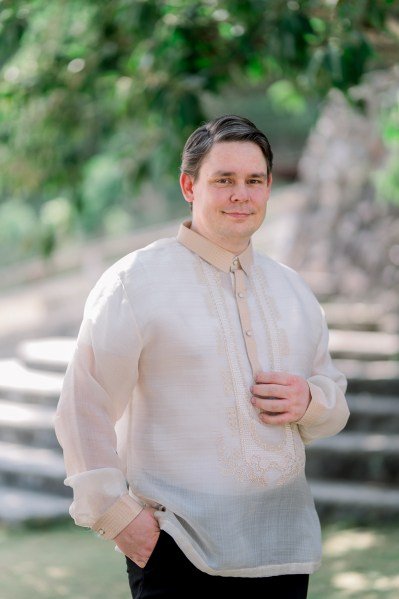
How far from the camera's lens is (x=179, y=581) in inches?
90.0

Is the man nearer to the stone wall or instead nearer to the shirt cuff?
the shirt cuff

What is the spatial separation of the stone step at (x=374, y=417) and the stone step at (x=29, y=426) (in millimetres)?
2087

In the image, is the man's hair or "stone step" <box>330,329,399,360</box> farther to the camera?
"stone step" <box>330,329,399,360</box>

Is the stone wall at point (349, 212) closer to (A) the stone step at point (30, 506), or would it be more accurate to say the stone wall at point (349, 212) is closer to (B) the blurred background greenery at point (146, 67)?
(B) the blurred background greenery at point (146, 67)

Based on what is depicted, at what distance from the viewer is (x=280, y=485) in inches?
93.2

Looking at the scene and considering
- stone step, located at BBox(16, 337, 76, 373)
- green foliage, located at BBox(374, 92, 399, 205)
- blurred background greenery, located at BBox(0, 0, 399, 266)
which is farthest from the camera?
stone step, located at BBox(16, 337, 76, 373)

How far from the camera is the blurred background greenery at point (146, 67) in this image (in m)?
4.24

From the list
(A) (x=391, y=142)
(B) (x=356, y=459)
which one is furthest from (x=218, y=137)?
(B) (x=356, y=459)

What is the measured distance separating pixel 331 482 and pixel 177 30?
305 cm

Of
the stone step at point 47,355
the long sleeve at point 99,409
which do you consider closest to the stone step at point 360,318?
the stone step at point 47,355

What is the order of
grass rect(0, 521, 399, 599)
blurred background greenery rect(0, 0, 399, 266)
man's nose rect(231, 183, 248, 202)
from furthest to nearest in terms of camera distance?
grass rect(0, 521, 399, 599) → blurred background greenery rect(0, 0, 399, 266) → man's nose rect(231, 183, 248, 202)

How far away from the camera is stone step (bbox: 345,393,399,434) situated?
6.69 metres

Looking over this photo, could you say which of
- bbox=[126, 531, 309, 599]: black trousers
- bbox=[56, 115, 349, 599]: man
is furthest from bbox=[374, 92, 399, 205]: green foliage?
bbox=[126, 531, 309, 599]: black trousers

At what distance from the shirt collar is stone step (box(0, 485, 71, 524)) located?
4.23 m
